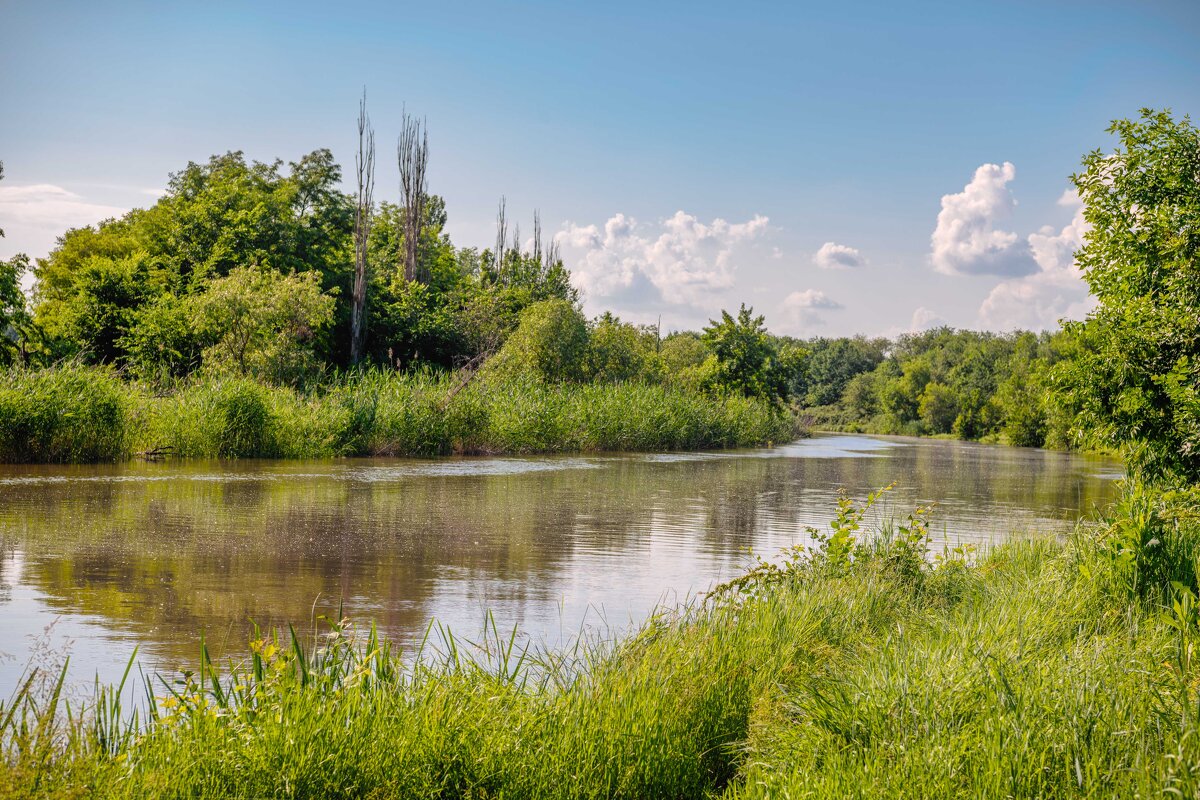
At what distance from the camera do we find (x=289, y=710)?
4.09m

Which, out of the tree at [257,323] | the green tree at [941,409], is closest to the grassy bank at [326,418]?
the tree at [257,323]

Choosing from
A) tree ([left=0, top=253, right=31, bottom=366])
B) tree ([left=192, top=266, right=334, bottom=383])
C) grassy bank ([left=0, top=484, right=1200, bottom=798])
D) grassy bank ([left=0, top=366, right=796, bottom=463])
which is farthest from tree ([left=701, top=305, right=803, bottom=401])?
grassy bank ([left=0, top=484, right=1200, bottom=798])

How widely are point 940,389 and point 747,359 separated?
53195 millimetres

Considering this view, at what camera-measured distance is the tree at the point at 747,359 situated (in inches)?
2008

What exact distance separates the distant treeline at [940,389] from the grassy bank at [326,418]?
767 inches

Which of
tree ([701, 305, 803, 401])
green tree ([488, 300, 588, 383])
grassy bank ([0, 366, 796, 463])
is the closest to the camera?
A: grassy bank ([0, 366, 796, 463])

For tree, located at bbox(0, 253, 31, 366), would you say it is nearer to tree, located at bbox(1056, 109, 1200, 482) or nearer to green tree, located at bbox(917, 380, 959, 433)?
tree, located at bbox(1056, 109, 1200, 482)

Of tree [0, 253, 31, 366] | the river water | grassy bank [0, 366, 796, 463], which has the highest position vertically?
tree [0, 253, 31, 366]

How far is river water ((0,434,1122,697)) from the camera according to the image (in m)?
7.85

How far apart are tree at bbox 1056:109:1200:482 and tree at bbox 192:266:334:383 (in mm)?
23234

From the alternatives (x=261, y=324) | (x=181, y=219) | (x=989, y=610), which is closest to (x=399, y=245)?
(x=181, y=219)

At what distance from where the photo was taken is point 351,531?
13.1m

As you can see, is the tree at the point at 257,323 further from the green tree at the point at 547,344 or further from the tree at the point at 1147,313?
the tree at the point at 1147,313

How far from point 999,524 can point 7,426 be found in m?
18.2
